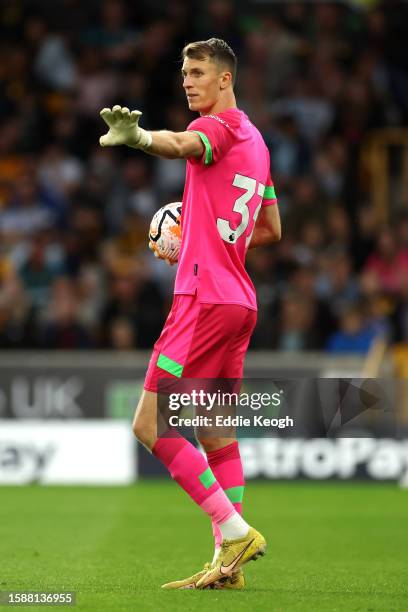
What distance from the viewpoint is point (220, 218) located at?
19.4 ft

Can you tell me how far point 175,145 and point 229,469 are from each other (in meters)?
1.64

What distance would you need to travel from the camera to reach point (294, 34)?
16.1 metres

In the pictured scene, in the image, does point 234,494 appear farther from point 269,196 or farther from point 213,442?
point 269,196

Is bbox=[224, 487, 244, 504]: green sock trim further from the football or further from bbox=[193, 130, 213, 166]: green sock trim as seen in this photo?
bbox=[193, 130, 213, 166]: green sock trim

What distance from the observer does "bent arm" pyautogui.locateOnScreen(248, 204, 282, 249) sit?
6.42 metres

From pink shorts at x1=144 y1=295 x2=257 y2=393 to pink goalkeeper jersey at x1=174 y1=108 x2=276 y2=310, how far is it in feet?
0.17

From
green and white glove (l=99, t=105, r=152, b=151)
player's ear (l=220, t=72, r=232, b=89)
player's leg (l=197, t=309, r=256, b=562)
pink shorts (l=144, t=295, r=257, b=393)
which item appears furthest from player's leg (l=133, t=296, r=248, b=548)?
green and white glove (l=99, t=105, r=152, b=151)

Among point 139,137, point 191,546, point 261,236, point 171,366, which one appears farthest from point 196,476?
point 191,546

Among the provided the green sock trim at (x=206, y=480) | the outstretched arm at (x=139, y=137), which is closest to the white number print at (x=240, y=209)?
the outstretched arm at (x=139, y=137)

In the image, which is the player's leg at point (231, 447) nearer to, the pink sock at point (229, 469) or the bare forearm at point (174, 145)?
the pink sock at point (229, 469)

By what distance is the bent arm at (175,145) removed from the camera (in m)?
5.24

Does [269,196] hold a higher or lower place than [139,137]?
lower

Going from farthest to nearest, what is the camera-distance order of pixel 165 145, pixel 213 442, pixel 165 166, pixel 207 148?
pixel 165 166
pixel 213 442
pixel 207 148
pixel 165 145

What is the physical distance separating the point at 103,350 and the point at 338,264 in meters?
2.59
